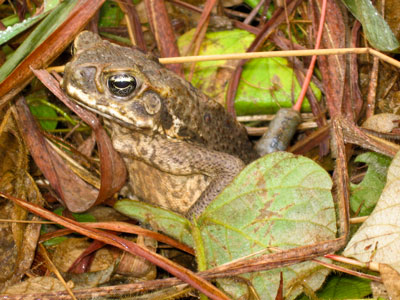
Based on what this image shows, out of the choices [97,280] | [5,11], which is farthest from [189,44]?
[97,280]

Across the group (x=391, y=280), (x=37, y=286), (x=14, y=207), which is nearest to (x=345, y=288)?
(x=391, y=280)

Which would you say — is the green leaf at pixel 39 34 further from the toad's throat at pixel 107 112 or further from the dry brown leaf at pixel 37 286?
the dry brown leaf at pixel 37 286

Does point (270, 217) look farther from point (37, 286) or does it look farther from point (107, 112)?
point (37, 286)

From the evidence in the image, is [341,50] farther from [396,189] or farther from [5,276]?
[5,276]

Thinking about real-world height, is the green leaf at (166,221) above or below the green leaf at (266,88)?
below

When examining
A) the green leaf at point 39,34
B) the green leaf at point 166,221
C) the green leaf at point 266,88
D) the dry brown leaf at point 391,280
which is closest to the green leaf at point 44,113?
the green leaf at point 39,34

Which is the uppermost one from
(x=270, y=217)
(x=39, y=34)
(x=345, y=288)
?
(x=39, y=34)
